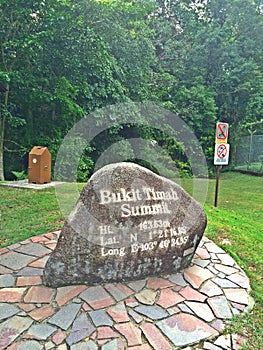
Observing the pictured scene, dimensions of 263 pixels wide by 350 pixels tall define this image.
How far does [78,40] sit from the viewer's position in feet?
26.2

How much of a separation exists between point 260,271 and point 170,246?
3.98 feet

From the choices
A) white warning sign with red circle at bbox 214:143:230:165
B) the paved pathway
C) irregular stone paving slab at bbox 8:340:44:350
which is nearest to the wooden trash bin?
the paved pathway

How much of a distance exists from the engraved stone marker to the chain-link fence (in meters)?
12.3

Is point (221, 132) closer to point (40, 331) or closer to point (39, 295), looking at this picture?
point (39, 295)

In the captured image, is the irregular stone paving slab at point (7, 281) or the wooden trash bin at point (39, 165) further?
the wooden trash bin at point (39, 165)

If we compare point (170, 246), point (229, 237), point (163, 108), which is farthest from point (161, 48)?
point (170, 246)

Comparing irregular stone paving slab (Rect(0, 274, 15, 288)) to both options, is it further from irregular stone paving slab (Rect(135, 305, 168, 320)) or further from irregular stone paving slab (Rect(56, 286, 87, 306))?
irregular stone paving slab (Rect(135, 305, 168, 320))

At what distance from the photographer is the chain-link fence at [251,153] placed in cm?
1454

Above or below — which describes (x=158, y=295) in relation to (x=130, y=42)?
below

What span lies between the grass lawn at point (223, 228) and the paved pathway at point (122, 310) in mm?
130

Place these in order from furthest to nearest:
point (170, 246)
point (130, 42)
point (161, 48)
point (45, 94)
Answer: point (161, 48), point (130, 42), point (45, 94), point (170, 246)

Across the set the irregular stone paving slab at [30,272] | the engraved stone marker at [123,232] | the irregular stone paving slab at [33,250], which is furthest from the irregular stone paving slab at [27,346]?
the irregular stone paving slab at [33,250]

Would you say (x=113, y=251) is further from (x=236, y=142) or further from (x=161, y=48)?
(x=236, y=142)

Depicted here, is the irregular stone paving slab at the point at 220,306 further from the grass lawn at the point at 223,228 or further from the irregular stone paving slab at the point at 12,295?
the irregular stone paving slab at the point at 12,295
